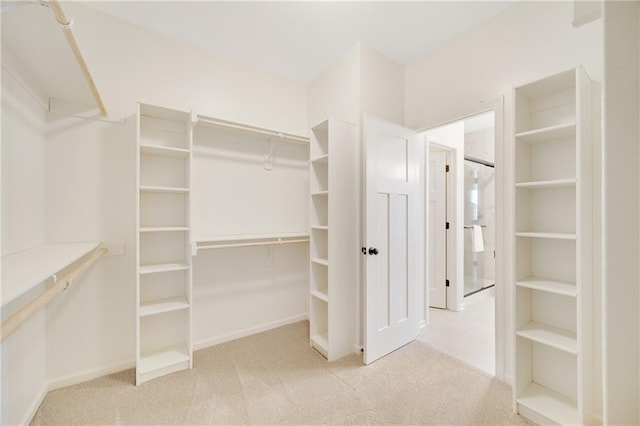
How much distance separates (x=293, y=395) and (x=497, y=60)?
2866 mm

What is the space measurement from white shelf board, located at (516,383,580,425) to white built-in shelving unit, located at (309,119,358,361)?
1.25 m

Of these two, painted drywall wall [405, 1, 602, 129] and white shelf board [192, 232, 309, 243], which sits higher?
painted drywall wall [405, 1, 602, 129]

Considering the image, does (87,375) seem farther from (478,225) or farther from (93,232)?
(478,225)

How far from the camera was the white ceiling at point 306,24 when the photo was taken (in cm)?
195

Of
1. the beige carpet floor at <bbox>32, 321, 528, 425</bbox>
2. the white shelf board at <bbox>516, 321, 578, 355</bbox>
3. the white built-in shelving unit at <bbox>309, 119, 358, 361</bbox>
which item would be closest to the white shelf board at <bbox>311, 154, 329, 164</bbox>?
the white built-in shelving unit at <bbox>309, 119, 358, 361</bbox>

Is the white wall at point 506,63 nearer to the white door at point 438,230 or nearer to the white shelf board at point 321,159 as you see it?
the white shelf board at point 321,159

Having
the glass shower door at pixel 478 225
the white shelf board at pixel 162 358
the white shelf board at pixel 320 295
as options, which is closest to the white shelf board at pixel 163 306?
the white shelf board at pixel 162 358

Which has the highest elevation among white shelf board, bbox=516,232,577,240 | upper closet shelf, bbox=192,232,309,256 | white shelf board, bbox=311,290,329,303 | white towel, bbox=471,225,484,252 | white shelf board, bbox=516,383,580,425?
white shelf board, bbox=516,232,577,240

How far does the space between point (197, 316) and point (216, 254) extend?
577 millimetres

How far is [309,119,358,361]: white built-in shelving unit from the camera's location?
2240 millimetres

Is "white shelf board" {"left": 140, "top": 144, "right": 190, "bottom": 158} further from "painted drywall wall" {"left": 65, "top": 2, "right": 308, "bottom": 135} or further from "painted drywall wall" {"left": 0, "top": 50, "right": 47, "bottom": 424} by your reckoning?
"painted drywall wall" {"left": 0, "top": 50, "right": 47, "bottom": 424}

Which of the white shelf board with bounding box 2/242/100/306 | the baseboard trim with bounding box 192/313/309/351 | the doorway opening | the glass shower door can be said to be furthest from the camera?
the glass shower door

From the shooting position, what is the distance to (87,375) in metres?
1.91

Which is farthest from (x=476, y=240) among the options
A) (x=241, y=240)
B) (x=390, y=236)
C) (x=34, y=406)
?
(x=34, y=406)
